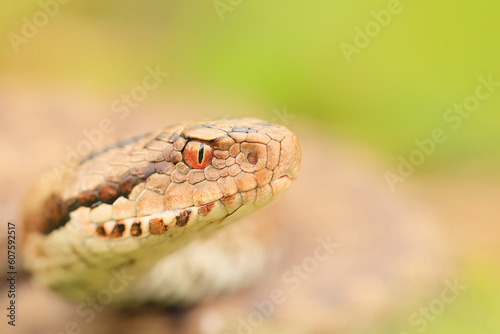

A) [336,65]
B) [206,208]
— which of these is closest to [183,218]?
[206,208]

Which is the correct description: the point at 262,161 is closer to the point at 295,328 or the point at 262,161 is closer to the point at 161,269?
the point at 161,269

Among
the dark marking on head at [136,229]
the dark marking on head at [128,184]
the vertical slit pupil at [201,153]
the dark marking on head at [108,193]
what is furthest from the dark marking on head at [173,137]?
the dark marking on head at [136,229]

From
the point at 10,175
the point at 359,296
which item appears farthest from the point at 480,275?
the point at 10,175

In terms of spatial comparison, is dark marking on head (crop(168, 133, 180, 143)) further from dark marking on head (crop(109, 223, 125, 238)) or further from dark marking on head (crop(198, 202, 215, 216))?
dark marking on head (crop(109, 223, 125, 238))

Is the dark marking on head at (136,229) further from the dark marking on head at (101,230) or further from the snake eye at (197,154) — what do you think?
the snake eye at (197,154)

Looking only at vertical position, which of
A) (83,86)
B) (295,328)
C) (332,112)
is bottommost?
(83,86)

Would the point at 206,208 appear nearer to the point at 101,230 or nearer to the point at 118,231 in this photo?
Answer: the point at 118,231
